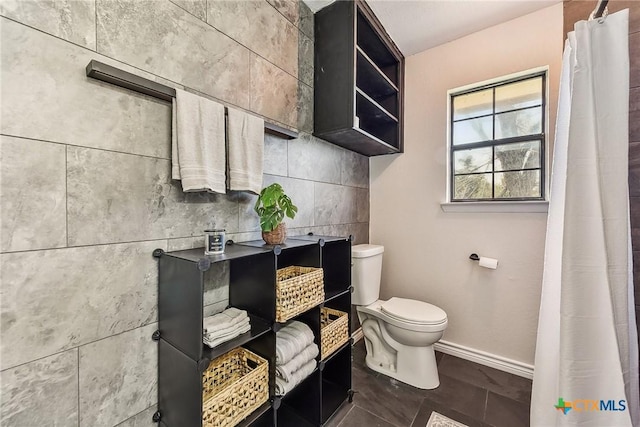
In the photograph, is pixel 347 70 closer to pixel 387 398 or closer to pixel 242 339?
pixel 242 339

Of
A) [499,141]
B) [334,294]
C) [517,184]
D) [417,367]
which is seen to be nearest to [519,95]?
[499,141]

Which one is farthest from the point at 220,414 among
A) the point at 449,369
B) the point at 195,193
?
the point at 449,369

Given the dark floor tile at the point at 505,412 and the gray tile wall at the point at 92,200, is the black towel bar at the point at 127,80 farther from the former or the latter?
the dark floor tile at the point at 505,412

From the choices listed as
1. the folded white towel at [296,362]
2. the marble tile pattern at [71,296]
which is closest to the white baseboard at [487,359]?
the folded white towel at [296,362]

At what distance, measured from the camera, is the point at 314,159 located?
73.2 inches

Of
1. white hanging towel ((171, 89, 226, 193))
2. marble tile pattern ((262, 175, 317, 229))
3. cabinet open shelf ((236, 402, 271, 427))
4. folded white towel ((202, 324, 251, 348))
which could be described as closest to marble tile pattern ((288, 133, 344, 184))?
marble tile pattern ((262, 175, 317, 229))

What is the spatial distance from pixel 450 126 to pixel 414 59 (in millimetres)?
686

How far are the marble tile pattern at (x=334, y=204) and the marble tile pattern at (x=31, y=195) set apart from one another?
1.30 meters

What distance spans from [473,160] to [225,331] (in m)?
2.14

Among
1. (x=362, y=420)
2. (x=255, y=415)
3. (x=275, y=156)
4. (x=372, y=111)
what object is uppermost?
(x=372, y=111)

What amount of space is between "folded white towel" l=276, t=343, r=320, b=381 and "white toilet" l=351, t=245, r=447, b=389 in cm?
68

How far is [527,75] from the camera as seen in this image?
1.88 m

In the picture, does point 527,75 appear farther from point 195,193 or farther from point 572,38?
point 195,193

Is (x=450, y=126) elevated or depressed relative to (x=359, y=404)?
elevated
